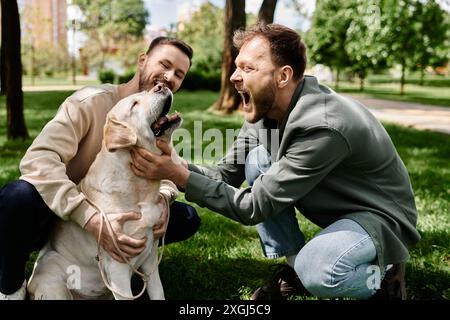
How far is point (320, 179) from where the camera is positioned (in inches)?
105

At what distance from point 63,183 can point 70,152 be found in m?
0.18

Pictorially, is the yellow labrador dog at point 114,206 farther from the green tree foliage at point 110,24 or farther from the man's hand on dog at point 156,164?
the green tree foliage at point 110,24

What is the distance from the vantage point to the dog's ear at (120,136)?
2361mm

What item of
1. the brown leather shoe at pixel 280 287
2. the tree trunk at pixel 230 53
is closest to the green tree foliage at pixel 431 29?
the tree trunk at pixel 230 53

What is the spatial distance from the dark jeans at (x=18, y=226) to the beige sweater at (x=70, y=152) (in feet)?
0.23

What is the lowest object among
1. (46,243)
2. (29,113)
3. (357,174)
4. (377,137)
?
Answer: (29,113)

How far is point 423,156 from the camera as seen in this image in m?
8.00

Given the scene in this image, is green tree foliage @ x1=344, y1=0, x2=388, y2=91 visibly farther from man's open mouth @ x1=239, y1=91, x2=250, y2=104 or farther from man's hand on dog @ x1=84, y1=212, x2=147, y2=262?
man's hand on dog @ x1=84, y1=212, x2=147, y2=262

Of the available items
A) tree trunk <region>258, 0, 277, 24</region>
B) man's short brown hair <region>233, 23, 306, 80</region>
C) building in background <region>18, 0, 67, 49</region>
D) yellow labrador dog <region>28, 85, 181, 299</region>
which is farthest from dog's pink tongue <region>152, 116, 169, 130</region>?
building in background <region>18, 0, 67, 49</region>

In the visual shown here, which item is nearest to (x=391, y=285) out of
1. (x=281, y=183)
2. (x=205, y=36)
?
(x=281, y=183)

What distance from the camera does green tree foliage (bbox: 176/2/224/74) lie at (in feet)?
97.2

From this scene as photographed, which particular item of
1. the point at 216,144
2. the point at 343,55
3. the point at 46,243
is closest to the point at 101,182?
the point at 46,243
